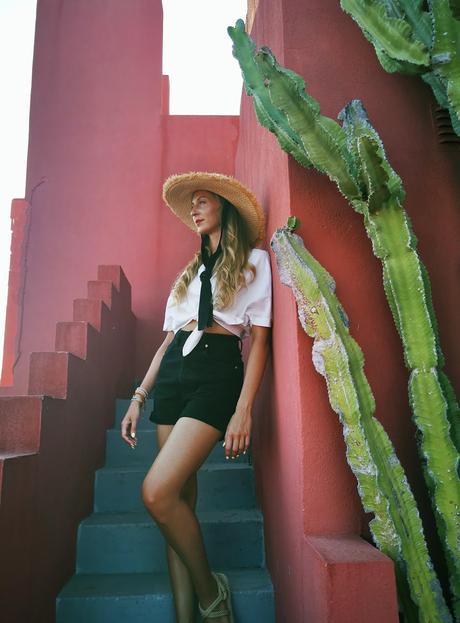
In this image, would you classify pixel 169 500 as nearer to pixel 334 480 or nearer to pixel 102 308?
pixel 334 480

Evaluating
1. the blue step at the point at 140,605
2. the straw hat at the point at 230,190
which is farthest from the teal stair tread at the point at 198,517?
the straw hat at the point at 230,190

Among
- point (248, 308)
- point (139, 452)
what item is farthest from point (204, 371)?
point (139, 452)

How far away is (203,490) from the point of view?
10.5 feet

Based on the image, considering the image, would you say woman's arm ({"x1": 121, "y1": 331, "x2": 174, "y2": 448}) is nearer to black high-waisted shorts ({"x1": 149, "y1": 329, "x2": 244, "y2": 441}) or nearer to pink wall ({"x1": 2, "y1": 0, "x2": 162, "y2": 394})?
black high-waisted shorts ({"x1": 149, "y1": 329, "x2": 244, "y2": 441})

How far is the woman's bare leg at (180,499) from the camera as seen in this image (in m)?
2.15

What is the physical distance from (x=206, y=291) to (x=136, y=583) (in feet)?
5.36

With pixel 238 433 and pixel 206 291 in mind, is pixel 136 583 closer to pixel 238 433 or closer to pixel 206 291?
pixel 238 433

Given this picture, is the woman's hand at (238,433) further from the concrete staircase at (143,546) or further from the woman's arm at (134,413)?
the concrete staircase at (143,546)

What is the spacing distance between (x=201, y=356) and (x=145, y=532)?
120 centimetres

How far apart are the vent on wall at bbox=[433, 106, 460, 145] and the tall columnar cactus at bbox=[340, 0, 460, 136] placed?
0.19 m

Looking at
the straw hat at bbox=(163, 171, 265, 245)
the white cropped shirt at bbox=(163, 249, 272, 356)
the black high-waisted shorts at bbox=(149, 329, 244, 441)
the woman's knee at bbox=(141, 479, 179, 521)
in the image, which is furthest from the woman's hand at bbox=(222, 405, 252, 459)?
the straw hat at bbox=(163, 171, 265, 245)

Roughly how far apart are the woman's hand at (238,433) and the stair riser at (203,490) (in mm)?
1081

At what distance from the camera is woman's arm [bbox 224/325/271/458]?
2217 mm

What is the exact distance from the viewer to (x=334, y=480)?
6.23ft
